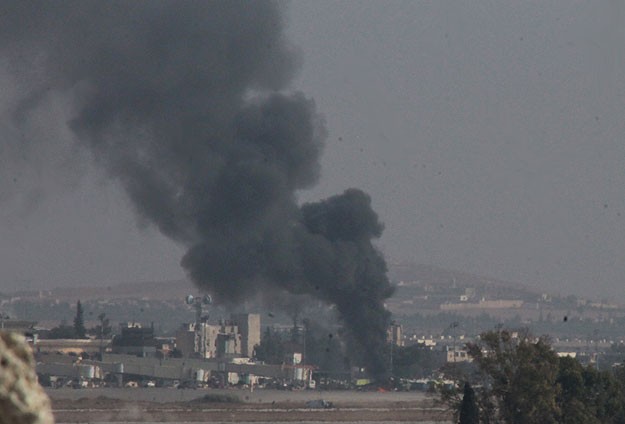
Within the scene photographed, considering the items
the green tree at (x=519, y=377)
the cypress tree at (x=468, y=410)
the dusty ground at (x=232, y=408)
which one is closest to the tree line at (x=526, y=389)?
the green tree at (x=519, y=377)

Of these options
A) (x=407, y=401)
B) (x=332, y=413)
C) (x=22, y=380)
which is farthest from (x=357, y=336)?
(x=22, y=380)

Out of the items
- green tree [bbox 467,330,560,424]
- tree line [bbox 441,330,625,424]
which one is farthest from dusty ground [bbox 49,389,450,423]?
green tree [bbox 467,330,560,424]

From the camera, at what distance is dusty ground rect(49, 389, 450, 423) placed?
99938 mm

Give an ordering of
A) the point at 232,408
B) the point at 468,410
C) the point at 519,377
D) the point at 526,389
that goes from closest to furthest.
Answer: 1. the point at 468,410
2. the point at 526,389
3. the point at 519,377
4. the point at 232,408

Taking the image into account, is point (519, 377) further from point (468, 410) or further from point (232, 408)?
point (232, 408)

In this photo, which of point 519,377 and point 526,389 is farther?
point 519,377

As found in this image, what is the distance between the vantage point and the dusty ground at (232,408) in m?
99.9

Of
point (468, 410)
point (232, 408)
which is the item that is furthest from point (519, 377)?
point (232, 408)

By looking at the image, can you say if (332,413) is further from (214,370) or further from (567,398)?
(214,370)

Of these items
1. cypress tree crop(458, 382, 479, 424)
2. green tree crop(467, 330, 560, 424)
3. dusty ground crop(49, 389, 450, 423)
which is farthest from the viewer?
dusty ground crop(49, 389, 450, 423)

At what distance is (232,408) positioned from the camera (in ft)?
392

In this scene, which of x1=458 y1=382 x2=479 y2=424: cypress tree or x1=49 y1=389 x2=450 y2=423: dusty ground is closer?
x1=458 y1=382 x2=479 y2=424: cypress tree

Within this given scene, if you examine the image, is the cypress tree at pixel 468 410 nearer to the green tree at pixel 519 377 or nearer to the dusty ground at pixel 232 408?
the green tree at pixel 519 377

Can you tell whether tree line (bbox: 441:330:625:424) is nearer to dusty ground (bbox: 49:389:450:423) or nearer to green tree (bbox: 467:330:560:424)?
green tree (bbox: 467:330:560:424)
